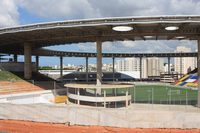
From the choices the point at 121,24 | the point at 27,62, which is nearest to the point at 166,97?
the point at 121,24

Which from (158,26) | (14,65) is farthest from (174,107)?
(14,65)

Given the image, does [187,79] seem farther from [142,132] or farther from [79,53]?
[142,132]

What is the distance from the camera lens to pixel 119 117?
26.1 meters

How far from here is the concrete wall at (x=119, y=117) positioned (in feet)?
83.0

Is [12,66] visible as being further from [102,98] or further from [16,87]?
[102,98]

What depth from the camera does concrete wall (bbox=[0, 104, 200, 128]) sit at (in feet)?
83.0

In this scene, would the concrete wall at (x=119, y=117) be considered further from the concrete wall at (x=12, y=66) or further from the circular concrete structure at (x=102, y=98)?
the concrete wall at (x=12, y=66)

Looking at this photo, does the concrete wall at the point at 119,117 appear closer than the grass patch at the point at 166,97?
Yes

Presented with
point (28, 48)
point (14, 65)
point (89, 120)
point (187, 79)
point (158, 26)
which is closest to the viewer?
point (89, 120)

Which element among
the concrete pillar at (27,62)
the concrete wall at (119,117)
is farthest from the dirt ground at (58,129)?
the concrete pillar at (27,62)

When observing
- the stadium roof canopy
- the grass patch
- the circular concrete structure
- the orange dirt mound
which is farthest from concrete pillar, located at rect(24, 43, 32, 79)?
the grass patch

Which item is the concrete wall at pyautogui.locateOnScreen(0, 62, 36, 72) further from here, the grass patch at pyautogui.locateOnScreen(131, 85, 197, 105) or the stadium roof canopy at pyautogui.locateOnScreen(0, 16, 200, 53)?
the grass patch at pyautogui.locateOnScreen(131, 85, 197, 105)

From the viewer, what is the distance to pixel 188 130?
990 inches

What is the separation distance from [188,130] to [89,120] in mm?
9734
